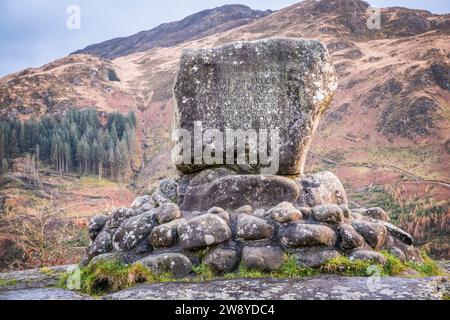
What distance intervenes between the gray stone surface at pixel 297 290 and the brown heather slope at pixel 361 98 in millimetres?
27933

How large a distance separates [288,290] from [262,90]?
5.94 meters

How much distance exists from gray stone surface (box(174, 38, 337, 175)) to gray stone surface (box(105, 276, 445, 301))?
166 inches

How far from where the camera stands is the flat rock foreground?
712 cm

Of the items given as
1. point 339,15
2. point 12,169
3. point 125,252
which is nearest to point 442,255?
point 125,252

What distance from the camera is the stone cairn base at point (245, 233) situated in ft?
29.3

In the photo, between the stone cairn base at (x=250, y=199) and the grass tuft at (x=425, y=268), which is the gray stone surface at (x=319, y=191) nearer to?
the stone cairn base at (x=250, y=199)

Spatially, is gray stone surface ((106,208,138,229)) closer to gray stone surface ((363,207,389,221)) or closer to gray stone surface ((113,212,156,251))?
gray stone surface ((113,212,156,251))

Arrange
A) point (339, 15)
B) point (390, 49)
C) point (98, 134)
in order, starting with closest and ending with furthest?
point (98, 134) → point (390, 49) → point (339, 15)

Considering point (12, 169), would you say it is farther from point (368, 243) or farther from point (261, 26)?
point (261, 26)

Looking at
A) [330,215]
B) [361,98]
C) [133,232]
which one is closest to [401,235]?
[330,215]

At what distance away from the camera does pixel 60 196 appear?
6788 cm

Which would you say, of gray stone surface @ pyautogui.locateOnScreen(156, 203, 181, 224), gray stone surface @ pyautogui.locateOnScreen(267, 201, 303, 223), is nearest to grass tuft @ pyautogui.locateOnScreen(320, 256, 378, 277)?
gray stone surface @ pyautogui.locateOnScreen(267, 201, 303, 223)

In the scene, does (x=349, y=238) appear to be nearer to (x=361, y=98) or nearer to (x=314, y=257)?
(x=314, y=257)
